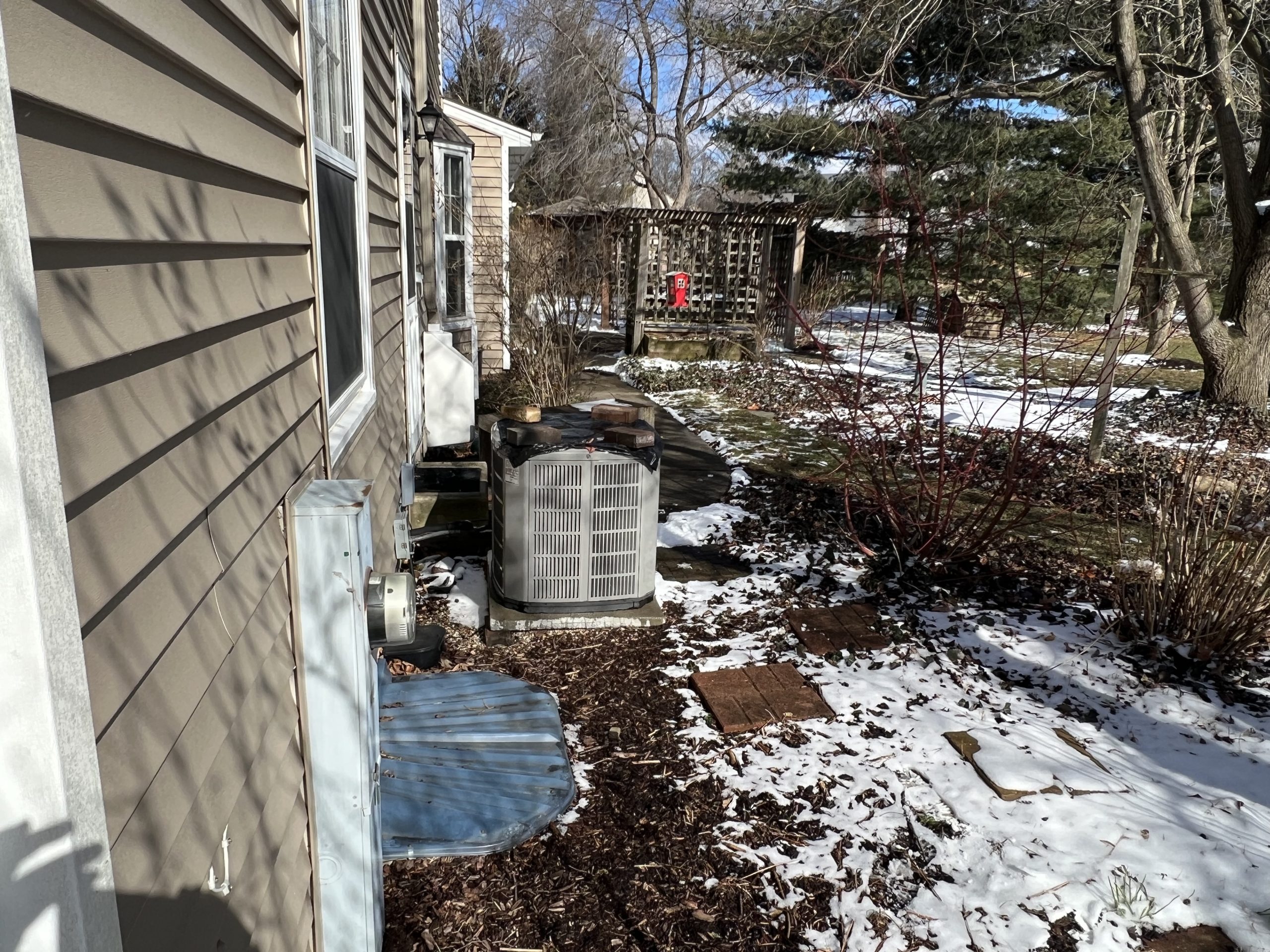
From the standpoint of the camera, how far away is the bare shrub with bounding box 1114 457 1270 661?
3.68 meters

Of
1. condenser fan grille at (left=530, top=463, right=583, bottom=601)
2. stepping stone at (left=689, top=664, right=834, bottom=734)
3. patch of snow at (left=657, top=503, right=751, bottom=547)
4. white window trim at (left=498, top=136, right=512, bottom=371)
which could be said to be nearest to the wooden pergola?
white window trim at (left=498, top=136, right=512, bottom=371)

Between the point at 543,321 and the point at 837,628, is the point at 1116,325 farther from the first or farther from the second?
the point at 543,321

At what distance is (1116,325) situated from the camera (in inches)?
206

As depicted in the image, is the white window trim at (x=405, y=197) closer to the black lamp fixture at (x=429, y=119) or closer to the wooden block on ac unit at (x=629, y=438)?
the black lamp fixture at (x=429, y=119)

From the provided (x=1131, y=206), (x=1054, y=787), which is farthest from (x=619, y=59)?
(x=1054, y=787)

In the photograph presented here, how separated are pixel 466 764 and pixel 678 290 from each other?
12.4m

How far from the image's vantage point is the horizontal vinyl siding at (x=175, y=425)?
3.10 feet

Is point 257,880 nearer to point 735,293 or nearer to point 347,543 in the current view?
point 347,543

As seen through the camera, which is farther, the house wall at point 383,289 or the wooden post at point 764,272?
the wooden post at point 764,272

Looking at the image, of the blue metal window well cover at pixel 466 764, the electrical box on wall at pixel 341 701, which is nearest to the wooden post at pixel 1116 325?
the blue metal window well cover at pixel 466 764

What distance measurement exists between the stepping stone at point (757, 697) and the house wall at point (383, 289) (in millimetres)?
1601

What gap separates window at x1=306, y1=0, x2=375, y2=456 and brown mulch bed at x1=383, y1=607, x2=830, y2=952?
1374mm

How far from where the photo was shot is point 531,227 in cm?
1232

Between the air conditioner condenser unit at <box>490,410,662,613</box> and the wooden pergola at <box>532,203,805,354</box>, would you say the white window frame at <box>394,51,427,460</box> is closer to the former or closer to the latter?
the air conditioner condenser unit at <box>490,410,662,613</box>
